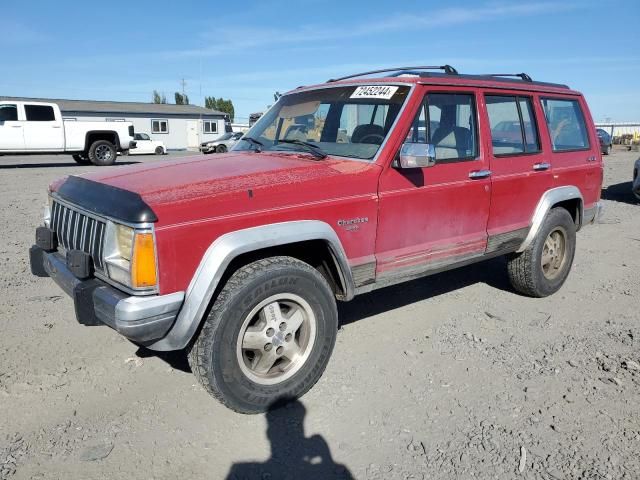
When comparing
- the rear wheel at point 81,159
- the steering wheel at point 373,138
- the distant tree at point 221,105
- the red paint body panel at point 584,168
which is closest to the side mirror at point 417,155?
the steering wheel at point 373,138

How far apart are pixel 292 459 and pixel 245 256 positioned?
114 cm

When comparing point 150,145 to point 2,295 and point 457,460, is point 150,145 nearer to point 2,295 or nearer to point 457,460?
point 2,295

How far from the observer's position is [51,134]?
17.2m

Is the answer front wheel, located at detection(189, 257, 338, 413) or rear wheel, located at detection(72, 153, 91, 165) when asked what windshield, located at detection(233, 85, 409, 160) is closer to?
front wheel, located at detection(189, 257, 338, 413)

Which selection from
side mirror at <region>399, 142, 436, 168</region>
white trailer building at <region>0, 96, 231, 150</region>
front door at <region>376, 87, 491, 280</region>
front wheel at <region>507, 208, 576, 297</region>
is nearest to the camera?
side mirror at <region>399, 142, 436, 168</region>

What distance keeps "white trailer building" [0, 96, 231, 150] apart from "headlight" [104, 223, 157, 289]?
37.2 meters

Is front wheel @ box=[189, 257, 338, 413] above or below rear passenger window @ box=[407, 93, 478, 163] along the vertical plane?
below

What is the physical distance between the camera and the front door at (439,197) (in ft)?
11.5

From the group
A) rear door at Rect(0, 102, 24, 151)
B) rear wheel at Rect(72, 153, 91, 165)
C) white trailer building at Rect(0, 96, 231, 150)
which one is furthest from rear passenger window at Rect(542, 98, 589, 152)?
white trailer building at Rect(0, 96, 231, 150)

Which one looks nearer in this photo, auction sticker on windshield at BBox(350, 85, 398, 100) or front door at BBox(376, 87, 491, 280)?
front door at BBox(376, 87, 491, 280)

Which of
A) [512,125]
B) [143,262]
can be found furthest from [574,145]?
[143,262]

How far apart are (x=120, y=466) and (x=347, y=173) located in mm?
2087

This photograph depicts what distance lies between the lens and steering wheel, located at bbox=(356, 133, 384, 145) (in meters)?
3.55

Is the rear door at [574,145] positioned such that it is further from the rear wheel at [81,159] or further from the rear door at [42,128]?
Result: the rear wheel at [81,159]
